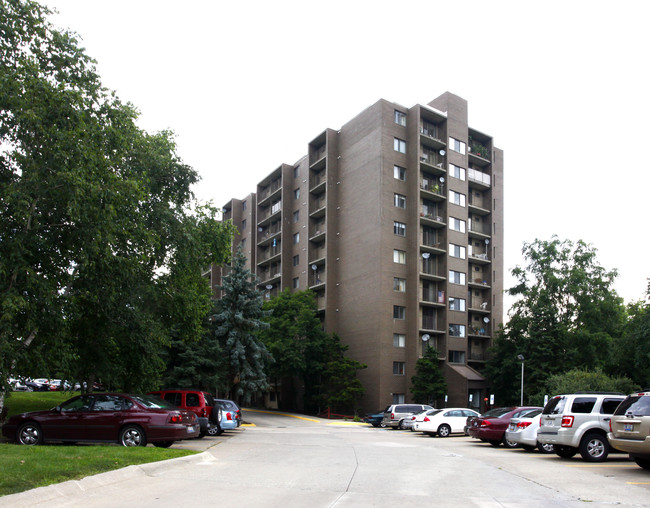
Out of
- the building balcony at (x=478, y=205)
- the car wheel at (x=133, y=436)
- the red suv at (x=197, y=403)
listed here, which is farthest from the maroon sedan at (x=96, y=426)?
the building balcony at (x=478, y=205)

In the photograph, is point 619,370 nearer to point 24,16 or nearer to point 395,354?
point 395,354

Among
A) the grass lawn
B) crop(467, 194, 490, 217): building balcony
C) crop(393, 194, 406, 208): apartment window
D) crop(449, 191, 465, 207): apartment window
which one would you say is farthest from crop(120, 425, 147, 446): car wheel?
crop(467, 194, 490, 217): building balcony

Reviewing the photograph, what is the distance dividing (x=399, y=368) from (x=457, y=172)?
19.3m

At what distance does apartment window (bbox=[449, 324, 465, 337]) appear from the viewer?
179ft

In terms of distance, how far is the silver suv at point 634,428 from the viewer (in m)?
12.7

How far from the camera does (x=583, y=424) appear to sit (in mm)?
15516

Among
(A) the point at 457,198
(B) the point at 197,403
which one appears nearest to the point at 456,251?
(A) the point at 457,198

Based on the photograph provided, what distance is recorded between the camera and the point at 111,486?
9938mm

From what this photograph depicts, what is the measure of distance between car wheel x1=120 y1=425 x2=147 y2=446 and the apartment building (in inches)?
1409

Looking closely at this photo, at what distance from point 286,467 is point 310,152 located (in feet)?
173

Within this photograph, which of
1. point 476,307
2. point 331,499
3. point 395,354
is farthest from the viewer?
point 476,307

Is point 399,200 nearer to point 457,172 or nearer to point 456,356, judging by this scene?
point 457,172

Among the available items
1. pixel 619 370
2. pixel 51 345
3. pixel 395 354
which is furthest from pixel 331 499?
pixel 395 354

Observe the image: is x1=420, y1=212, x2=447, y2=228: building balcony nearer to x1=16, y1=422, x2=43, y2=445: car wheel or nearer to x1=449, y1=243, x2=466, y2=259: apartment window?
x1=449, y1=243, x2=466, y2=259: apartment window
